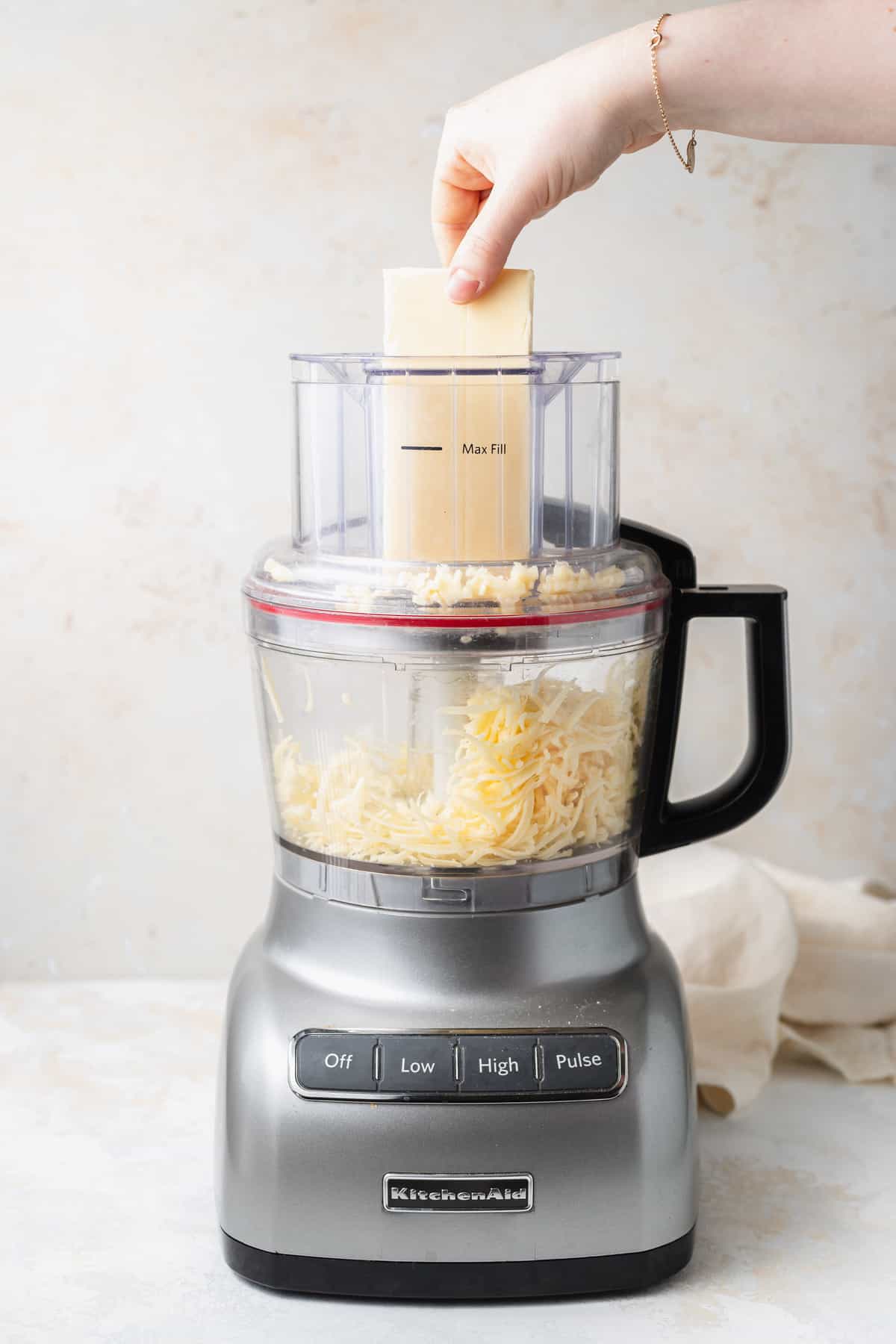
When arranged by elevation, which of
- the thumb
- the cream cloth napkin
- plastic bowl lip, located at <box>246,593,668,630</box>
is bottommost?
the cream cloth napkin

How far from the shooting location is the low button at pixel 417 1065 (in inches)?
26.5

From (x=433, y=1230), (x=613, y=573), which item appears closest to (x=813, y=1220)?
(x=433, y=1230)

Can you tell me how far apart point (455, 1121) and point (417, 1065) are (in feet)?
0.11

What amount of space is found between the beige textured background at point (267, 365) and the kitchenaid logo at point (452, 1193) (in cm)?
51

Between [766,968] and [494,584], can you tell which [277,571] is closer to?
[494,584]

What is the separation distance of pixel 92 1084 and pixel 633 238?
0.78m

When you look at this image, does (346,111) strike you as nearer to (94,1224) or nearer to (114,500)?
(114,500)

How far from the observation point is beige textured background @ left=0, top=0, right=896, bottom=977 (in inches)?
40.6

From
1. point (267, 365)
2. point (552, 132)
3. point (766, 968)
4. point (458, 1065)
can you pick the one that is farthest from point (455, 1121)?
point (267, 365)

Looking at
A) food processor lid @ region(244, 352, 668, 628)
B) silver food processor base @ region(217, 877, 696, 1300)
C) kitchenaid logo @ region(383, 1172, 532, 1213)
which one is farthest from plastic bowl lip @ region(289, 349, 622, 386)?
kitchenaid logo @ region(383, 1172, 532, 1213)

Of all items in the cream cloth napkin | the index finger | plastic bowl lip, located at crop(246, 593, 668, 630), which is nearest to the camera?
plastic bowl lip, located at crop(246, 593, 668, 630)

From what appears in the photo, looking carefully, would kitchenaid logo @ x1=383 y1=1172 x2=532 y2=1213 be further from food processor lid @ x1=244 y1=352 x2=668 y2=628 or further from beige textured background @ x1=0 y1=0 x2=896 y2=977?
beige textured background @ x1=0 y1=0 x2=896 y2=977

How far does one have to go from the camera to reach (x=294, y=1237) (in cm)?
68

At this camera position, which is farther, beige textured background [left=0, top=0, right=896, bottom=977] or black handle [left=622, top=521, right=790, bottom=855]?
beige textured background [left=0, top=0, right=896, bottom=977]
